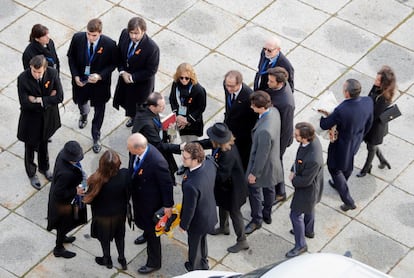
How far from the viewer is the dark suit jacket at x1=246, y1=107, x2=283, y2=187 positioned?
1166cm

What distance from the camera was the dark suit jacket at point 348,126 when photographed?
1212cm

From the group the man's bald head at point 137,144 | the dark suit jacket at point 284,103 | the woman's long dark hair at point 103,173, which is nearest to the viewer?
the woman's long dark hair at point 103,173

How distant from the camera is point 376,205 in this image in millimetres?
12961

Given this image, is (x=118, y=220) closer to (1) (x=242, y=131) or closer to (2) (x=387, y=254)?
(1) (x=242, y=131)

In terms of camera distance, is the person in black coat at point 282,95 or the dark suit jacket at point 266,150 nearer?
the dark suit jacket at point 266,150

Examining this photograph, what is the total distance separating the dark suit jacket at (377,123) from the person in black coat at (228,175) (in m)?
2.07

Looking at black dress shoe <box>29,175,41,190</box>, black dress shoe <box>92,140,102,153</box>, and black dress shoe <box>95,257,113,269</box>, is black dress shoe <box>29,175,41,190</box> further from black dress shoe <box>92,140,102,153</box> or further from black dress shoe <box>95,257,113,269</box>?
black dress shoe <box>95,257,113,269</box>

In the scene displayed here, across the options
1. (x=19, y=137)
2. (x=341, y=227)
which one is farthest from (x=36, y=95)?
(x=341, y=227)

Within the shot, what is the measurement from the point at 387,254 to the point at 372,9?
5.06 meters

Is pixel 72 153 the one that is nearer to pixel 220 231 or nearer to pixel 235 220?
pixel 235 220

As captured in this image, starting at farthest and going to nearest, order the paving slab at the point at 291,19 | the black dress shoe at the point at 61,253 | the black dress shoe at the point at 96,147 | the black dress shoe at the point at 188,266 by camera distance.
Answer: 1. the paving slab at the point at 291,19
2. the black dress shoe at the point at 96,147
3. the black dress shoe at the point at 61,253
4. the black dress shoe at the point at 188,266

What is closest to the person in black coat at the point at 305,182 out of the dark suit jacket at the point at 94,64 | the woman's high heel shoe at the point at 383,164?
the woman's high heel shoe at the point at 383,164

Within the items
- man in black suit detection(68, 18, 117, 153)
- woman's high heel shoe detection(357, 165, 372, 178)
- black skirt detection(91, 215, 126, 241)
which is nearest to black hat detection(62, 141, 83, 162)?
black skirt detection(91, 215, 126, 241)

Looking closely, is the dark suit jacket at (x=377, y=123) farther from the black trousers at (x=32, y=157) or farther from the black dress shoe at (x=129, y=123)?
the black trousers at (x=32, y=157)
